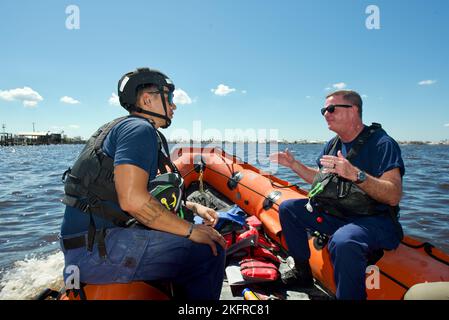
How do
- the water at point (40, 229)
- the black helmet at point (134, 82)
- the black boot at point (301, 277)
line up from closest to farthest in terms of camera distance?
1. the black helmet at point (134, 82)
2. the black boot at point (301, 277)
3. the water at point (40, 229)

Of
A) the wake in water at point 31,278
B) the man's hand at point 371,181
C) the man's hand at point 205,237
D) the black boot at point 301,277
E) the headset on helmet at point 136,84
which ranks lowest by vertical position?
the wake in water at point 31,278

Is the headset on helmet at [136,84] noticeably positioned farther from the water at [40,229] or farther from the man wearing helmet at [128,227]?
the water at [40,229]

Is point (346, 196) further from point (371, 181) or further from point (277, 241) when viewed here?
point (277, 241)

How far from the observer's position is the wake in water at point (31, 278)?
12.2 ft

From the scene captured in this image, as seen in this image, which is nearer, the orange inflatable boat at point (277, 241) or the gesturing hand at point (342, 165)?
the orange inflatable boat at point (277, 241)

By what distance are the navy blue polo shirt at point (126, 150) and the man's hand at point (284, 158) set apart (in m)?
1.97

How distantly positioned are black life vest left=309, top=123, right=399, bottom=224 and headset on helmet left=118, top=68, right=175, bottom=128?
1777mm

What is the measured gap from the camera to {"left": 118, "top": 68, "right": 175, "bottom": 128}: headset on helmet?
2.14 meters

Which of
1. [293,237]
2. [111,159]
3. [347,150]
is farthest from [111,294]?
[347,150]

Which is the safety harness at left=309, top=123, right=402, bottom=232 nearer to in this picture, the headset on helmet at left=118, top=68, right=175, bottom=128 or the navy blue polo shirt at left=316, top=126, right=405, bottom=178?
the navy blue polo shirt at left=316, top=126, right=405, bottom=178

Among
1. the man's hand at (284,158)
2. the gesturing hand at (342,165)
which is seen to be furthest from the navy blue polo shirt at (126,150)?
the man's hand at (284,158)

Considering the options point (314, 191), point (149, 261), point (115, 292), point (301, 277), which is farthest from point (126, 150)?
point (301, 277)
